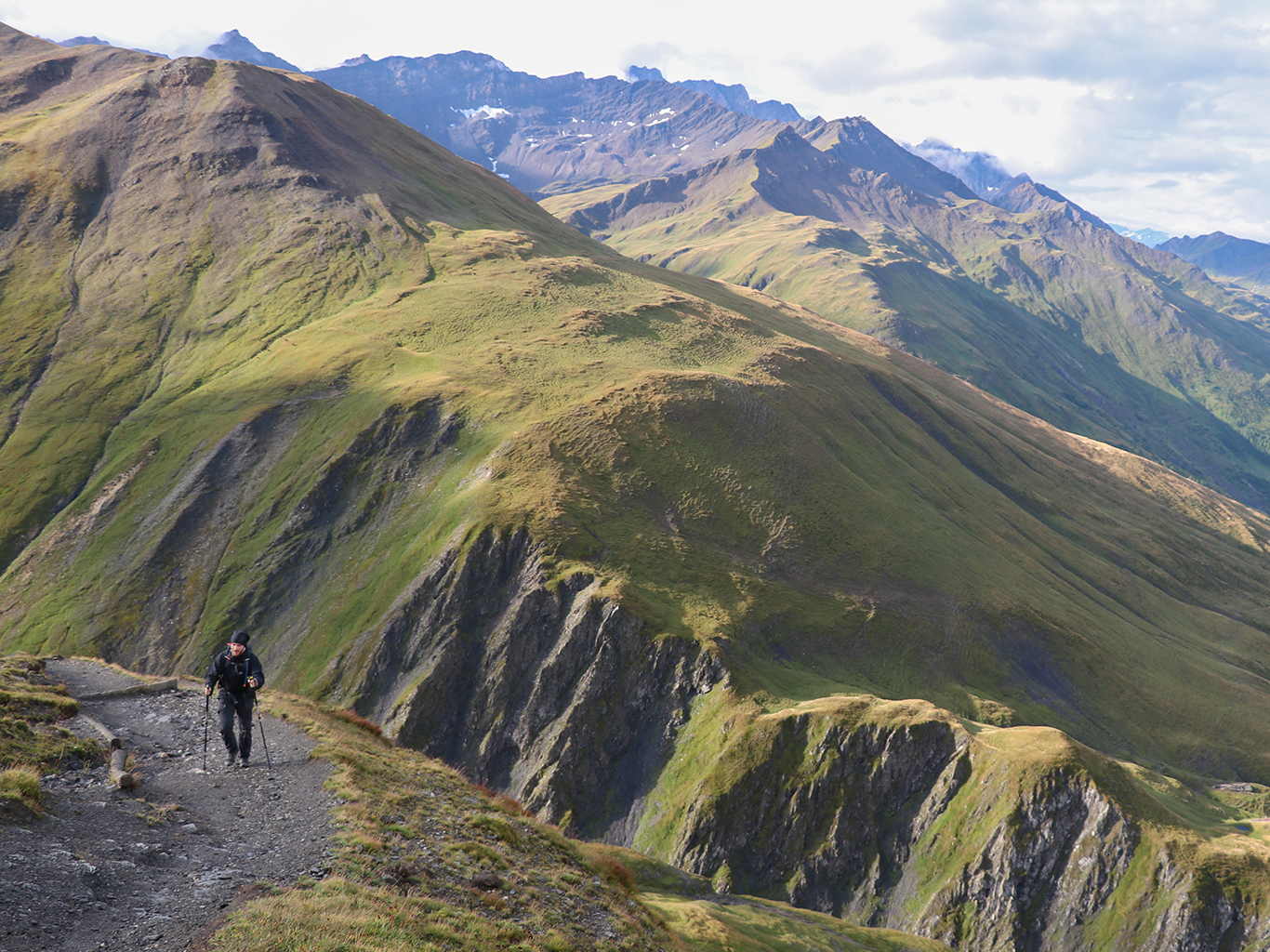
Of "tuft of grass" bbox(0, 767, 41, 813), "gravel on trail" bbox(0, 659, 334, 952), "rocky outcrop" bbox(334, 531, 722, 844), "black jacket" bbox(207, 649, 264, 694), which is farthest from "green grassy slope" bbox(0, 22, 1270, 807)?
"tuft of grass" bbox(0, 767, 41, 813)

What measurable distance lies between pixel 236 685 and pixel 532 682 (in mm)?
53388

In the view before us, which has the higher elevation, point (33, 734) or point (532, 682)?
point (33, 734)

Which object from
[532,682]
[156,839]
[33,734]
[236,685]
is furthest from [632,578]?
[156,839]

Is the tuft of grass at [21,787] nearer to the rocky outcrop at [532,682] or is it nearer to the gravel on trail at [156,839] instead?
the gravel on trail at [156,839]

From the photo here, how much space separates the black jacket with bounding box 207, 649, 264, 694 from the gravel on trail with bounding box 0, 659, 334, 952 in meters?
2.68

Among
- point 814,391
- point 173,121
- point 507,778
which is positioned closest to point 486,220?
point 173,121

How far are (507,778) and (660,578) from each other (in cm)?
2551

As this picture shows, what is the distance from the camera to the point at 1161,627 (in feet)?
434

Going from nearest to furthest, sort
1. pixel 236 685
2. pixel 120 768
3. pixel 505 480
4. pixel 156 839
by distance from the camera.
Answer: pixel 156 839 → pixel 120 768 → pixel 236 685 → pixel 505 480

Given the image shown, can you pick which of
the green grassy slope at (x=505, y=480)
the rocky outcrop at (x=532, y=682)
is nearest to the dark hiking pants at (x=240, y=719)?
the rocky outcrop at (x=532, y=682)

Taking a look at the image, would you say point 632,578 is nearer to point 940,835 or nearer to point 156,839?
point 940,835

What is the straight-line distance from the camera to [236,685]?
23.2 metres

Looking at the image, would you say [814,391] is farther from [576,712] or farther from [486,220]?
[486,220]

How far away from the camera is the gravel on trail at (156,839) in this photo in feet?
48.3
